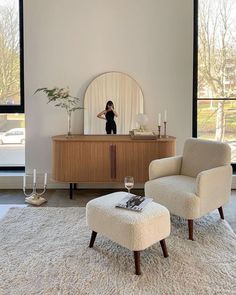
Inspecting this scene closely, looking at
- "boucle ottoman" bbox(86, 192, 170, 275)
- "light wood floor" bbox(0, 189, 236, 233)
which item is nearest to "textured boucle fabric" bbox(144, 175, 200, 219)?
"boucle ottoman" bbox(86, 192, 170, 275)

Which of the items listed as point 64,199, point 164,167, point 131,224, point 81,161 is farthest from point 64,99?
point 131,224

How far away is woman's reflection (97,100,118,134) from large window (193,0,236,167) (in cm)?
116

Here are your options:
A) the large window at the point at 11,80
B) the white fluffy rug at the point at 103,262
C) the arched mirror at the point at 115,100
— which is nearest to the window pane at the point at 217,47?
the arched mirror at the point at 115,100

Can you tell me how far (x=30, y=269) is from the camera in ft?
7.85

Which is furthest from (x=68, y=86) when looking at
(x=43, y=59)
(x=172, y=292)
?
(x=172, y=292)

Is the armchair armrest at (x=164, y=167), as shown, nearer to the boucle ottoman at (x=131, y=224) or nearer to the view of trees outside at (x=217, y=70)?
the boucle ottoman at (x=131, y=224)

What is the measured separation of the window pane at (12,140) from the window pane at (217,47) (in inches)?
103

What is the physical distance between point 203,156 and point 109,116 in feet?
4.99

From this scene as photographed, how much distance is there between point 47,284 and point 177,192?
4.46 feet

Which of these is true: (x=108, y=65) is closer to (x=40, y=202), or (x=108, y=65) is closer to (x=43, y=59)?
(x=43, y=59)

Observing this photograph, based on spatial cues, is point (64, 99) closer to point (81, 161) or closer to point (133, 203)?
point (81, 161)

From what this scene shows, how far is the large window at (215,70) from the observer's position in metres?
4.48

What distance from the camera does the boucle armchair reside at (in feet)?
9.49

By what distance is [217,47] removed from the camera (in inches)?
178
